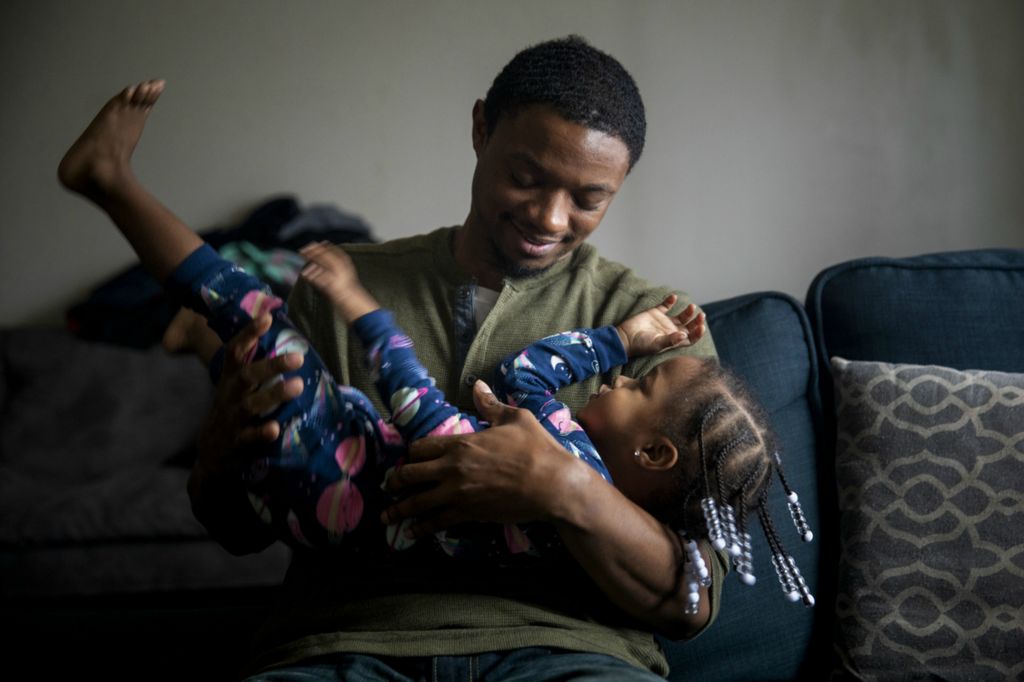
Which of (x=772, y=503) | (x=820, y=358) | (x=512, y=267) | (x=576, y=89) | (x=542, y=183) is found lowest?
(x=772, y=503)

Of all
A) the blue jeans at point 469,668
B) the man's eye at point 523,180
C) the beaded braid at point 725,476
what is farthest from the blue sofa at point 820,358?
the man's eye at point 523,180

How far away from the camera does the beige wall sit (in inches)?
104

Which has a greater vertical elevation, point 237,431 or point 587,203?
point 587,203

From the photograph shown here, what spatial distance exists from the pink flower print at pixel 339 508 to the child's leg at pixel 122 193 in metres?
0.30

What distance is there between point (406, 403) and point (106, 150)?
1.44 feet

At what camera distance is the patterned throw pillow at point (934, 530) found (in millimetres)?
1255

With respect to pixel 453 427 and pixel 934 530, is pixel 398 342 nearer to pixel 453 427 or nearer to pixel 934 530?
pixel 453 427

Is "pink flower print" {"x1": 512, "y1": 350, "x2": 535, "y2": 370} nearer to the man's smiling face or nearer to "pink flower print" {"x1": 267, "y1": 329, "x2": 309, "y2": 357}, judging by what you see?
the man's smiling face

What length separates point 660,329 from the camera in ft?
3.97

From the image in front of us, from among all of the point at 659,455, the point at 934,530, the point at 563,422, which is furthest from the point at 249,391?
the point at 934,530

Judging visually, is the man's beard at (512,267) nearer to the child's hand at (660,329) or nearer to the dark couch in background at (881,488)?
the child's hand at (660,329)

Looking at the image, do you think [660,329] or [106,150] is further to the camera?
[660,329]

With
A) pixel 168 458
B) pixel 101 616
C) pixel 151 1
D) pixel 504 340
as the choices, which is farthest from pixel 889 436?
pixel 151 1

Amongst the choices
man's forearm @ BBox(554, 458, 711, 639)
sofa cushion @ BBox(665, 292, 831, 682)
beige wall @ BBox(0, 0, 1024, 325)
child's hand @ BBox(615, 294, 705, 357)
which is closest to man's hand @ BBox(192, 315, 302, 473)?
man's forearm @ BBox(554, 458, 711, 639)
